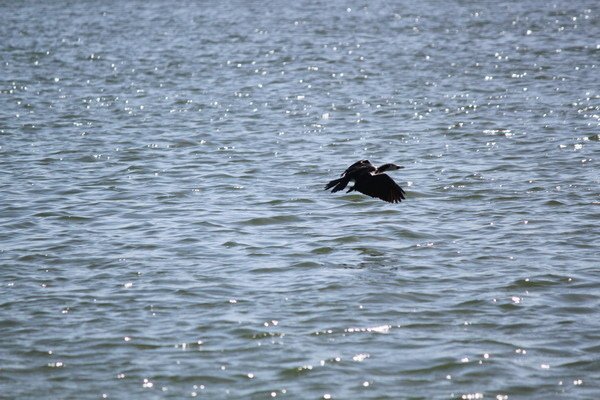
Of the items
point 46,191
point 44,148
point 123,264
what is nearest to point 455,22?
point 44,148

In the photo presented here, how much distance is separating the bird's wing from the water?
582 mm

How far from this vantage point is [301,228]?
1207cm

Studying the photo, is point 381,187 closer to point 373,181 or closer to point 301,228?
point 373,181

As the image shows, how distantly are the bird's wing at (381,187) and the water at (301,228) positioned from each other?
1.91 ft

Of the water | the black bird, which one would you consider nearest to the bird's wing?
the black bird

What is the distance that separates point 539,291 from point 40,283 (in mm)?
4530

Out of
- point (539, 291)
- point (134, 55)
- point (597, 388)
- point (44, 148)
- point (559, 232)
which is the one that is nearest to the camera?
point (597, 388)

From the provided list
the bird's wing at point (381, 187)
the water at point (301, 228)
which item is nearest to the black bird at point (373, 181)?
the bird's wing at point (381, 187)

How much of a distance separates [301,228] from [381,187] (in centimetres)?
145

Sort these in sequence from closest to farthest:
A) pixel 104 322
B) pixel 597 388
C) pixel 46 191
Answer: pixel 597 388
pixel 104 322
pixel 46 191

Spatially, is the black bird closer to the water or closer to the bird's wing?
the bird's wing

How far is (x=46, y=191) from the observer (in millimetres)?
13930

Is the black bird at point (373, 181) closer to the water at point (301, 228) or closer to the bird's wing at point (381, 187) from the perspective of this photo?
the bird's wing at point (381, 187)

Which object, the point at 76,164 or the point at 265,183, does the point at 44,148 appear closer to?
the point at 76,164
